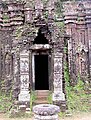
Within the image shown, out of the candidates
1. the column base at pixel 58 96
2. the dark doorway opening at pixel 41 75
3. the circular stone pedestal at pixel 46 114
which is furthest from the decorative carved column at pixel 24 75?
the circular stone pedestal at pixel 46 114

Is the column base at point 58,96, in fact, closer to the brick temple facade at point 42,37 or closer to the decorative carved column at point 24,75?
the brick temple facade at point 42,37

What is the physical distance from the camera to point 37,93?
12.6 meters

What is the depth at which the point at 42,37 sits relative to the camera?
513 inches

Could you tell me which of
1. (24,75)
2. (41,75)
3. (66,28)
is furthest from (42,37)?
(41,75)

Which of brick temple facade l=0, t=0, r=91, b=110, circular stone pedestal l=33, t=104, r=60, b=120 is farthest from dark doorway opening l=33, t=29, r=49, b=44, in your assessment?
circular stone pedestal l=33, t=104, r=60, b=120

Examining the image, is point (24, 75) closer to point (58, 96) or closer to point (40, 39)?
point (58, 96)

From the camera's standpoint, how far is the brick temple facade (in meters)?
12.1

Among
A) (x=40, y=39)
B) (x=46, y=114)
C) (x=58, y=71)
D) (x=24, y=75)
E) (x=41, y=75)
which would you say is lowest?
(x=46, y=114)

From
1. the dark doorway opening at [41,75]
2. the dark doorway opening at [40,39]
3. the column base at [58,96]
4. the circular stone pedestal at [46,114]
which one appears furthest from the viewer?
the dark doorway opening at [41,75]

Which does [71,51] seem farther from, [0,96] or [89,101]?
[0,96]

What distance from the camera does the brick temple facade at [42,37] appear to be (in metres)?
12.1

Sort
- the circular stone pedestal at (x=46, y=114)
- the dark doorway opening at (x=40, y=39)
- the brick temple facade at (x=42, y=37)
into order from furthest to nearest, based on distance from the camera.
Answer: the dark doorway opening at (x=40, y=39) < the brick temple facade at (x=42, y=37) < the circular stone pedestal at (x=46, y=114)

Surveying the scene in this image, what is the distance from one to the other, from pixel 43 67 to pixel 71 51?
2.04 metres

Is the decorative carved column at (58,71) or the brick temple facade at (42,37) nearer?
the decorative carved column at (58,71)
